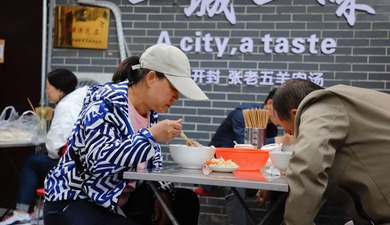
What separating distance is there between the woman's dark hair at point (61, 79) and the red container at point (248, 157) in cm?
308

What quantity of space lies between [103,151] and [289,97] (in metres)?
0.94

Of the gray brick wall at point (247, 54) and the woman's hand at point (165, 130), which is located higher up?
the gray brick wall at point (247, 54)

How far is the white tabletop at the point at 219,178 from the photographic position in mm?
2598

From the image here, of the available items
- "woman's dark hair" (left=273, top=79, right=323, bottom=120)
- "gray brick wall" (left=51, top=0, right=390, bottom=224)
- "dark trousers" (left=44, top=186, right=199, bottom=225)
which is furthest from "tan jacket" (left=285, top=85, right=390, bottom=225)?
"gray brick wall" (left=51, top=0, right=390, bottom=224)

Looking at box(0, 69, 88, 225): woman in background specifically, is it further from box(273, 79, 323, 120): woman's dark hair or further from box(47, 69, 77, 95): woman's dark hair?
box(273, 79, 323, 120): woman's dark hair

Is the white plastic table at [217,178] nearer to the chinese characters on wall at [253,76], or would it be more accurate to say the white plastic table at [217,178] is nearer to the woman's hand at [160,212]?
the woman's hand at [160,212]

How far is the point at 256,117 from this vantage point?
12.1 feet

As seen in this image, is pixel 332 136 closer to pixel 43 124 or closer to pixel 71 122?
pixel 71 122

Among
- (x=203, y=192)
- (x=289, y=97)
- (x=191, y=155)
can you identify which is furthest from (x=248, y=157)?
(x=203, y=192)

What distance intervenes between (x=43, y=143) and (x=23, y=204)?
2.02 feet

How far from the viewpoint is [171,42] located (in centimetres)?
626

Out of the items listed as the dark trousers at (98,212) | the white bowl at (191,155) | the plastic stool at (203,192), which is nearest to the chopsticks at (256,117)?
the white bowl at (191,155)

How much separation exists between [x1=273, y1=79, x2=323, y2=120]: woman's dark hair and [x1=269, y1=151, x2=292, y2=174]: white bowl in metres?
0.18

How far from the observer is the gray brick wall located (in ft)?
18.8
